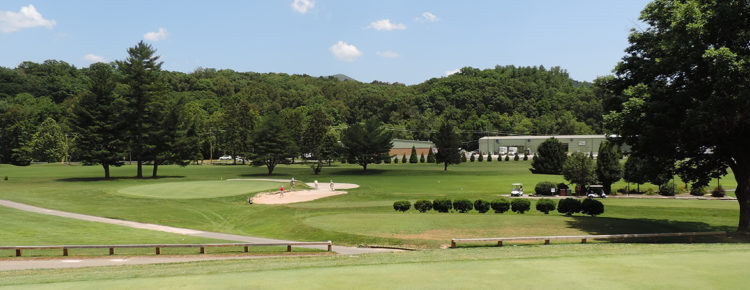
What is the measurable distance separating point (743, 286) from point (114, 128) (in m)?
75.8

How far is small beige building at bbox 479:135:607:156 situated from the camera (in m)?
126

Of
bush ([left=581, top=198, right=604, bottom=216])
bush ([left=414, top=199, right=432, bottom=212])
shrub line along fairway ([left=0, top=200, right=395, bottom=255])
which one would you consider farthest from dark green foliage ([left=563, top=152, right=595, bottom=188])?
shrub line along fairway ([left=0, top=200, right=395, bottom=255])

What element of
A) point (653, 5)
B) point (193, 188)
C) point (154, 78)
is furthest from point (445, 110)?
point (653, 5)

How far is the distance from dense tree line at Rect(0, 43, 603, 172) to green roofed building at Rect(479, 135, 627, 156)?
25.9 metres

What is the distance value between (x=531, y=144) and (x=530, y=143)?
1.35 feet

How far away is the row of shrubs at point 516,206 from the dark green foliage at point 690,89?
586 centimetres

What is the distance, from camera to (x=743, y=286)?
11.0 meters

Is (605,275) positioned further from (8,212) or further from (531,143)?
(531,143)

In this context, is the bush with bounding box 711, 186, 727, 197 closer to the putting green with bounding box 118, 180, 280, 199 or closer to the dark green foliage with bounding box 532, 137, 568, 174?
the dark green foliage with bounding box 532, 137, 568, 174

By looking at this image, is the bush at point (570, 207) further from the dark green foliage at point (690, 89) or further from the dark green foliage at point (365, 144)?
the dark green foliage at point (365, 144)

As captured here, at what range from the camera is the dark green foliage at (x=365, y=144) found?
292 feet

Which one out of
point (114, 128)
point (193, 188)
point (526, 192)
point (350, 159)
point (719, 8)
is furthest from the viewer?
point (350, 159)

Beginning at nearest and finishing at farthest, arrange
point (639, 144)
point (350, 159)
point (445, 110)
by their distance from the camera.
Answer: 1. point (639, 144)
2. point (350, 159)
3. point (445, 110)

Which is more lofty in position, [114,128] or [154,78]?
[154,78]
